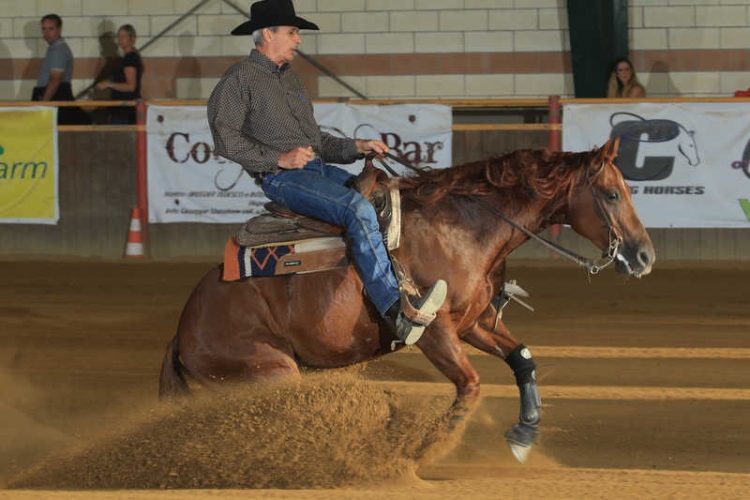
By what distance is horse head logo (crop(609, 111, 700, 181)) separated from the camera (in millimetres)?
11711

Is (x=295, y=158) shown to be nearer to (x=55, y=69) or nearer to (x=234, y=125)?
(x=234, y=125)

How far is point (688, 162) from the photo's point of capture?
11.7 metres

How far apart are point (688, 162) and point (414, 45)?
454 centimetres

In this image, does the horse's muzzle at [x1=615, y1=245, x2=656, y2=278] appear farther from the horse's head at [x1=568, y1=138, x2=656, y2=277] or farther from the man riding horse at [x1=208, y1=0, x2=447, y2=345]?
the man riding horse at [x1=208, y1=0, x2=447, y2=345]

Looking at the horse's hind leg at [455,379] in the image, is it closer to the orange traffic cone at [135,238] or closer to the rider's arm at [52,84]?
the orange traffic cone at [135,238]

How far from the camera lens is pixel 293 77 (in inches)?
213

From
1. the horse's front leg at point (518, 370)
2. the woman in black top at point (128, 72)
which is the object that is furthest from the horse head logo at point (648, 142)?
the horse's front leg at point (518, 370)

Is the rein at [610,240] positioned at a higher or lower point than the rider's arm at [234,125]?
lower

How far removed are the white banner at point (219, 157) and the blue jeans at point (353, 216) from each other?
6.71 meters

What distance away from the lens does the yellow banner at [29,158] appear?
12.8 meters

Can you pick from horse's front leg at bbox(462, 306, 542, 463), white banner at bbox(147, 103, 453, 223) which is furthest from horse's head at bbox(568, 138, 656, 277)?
white banner at bbox(147, 103, 453, 223)

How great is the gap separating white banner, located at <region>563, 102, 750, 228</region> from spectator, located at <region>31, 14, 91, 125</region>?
651 centimetres

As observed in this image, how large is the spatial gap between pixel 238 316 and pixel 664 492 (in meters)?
2.08

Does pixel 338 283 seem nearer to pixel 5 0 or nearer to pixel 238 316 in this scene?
pixel 238 316
